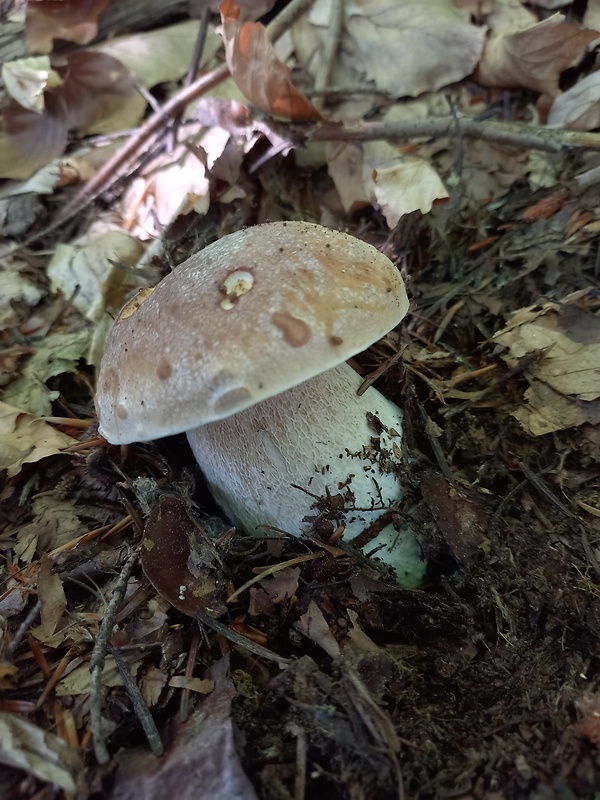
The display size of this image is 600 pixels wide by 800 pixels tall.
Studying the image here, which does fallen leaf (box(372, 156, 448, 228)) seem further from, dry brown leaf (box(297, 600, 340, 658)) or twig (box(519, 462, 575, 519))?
dry brown leaf (box(297, 600, 340, 658))

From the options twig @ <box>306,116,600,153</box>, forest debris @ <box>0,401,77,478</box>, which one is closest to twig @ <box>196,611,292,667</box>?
forest debris @ <box>0,401,77,478</box>

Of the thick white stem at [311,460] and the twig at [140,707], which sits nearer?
the twig at [140,707]

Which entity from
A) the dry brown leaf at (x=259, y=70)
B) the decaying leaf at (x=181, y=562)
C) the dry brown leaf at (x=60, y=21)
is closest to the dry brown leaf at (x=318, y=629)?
the decaying leaf at (x=181, y=562)

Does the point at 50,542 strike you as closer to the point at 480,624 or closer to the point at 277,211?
the point at 480,624

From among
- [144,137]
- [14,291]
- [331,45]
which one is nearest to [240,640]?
[14,291]

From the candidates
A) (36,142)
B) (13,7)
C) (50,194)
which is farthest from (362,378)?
(13,7)

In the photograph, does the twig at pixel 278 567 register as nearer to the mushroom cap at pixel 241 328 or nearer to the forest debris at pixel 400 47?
the mushroom cap at pixel 241 328
